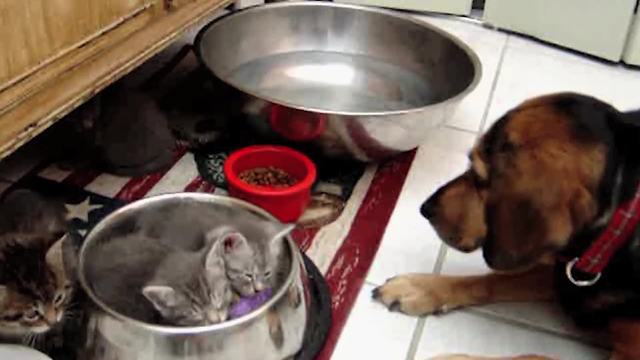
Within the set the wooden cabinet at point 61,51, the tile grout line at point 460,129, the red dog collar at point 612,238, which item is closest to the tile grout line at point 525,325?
the red dog collar at point 612,238

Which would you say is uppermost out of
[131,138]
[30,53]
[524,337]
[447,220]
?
[30,53]

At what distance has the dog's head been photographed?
1.04 meters

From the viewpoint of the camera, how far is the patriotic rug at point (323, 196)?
146 cm

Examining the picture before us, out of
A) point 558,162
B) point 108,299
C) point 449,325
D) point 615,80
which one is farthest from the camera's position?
point 615,80

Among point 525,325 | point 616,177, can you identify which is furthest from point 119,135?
point 616,177

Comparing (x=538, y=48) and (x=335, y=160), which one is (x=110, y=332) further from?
(x=538, y=48)

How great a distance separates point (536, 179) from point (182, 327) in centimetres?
50

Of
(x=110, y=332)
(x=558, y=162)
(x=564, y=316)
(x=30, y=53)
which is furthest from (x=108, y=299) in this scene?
(x=564, y=316)

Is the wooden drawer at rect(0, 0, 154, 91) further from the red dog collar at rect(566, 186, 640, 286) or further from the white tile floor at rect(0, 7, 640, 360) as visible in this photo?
the red dog collar at rect(566, 186, 640, 286)

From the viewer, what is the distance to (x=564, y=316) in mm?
1401

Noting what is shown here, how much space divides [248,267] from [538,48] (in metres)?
1.54

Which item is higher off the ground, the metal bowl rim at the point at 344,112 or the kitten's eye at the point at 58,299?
the metal bowl rim at the point at 344,112

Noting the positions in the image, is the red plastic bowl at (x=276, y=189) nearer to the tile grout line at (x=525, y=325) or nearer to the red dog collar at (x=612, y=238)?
the tile grout line at (x=525, y=325)

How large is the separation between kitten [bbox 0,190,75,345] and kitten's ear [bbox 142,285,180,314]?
14cm
